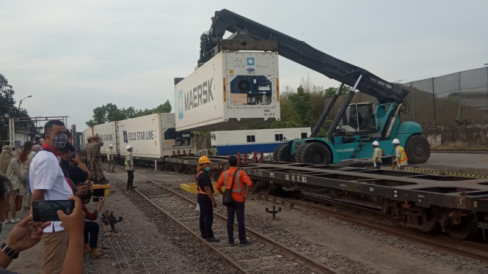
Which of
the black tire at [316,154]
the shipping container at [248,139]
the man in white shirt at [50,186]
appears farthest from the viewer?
the shipping container at [248,139]

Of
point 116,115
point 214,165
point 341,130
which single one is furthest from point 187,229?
point 116,115

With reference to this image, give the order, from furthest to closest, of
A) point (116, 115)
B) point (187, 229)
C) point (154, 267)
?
point (116, 115) → point (187, 229) → point (154, 267)

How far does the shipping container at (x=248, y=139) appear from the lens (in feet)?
105

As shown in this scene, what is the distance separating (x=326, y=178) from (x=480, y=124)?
2390 cm

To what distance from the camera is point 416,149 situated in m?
17.3

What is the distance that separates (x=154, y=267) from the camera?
6578 mm

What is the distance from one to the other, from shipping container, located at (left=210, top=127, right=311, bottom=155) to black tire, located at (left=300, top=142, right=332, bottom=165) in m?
15.8

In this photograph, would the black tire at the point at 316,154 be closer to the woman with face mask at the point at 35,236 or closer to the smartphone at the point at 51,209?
the smartphone at the point at 51,209

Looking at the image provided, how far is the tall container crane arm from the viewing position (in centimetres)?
1552

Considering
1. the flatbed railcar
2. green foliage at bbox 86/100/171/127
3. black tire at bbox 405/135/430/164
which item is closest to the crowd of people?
the flatbed railcar

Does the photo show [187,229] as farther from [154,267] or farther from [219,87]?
[219,87]

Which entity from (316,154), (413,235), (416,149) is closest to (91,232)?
(413,235)

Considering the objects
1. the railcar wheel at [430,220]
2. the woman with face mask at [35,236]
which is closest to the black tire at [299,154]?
the railcar wheel at [430,220]

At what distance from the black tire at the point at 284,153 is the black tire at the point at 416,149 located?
15.3 feet
